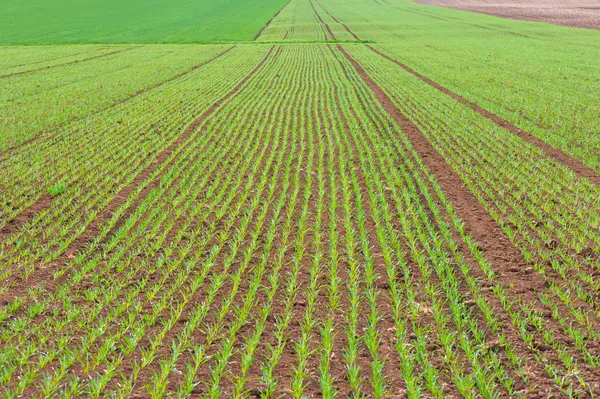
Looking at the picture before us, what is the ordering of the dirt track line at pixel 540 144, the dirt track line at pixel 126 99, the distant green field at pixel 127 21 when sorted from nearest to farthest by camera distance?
1. the dirt track line at pixel 540 144
2. the dirt track line at pixel 126 99
3. the distant green field at pixel 127 21

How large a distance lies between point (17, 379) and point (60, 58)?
121 ft

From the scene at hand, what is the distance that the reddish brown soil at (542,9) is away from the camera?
2372 inches

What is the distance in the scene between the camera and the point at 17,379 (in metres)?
4.44

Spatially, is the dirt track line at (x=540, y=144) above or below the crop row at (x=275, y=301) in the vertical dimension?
above

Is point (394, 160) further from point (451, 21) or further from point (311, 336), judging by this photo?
point (451, 21)

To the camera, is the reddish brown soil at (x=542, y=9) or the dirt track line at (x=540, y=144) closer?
the dirt track line at (x=540, y=144)

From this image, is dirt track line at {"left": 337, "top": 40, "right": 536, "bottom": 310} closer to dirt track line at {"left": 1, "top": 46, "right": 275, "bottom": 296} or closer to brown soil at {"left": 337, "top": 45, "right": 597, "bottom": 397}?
brown soil at {"left": 337, "top": 45, "right": 597, "bottom": 397}

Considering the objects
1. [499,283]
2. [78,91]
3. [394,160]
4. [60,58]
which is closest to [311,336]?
[499,283]

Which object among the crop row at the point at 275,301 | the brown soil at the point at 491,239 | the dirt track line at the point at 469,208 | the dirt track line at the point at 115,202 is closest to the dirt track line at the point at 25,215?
the crop row at the point at 275,301

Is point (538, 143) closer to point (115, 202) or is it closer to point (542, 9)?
point (115, 202)

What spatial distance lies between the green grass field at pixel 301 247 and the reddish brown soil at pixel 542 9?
53.2 meters

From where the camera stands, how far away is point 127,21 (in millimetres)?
64812

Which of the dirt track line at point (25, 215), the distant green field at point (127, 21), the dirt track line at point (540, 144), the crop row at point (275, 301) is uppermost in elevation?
the distant green field at point (127, 21)

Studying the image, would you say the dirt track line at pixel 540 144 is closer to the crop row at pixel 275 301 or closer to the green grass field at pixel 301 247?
the green grass field at pixel 301 247
